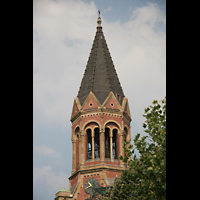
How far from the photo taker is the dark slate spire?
63500 mm

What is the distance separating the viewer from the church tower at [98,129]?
5912 centimetres

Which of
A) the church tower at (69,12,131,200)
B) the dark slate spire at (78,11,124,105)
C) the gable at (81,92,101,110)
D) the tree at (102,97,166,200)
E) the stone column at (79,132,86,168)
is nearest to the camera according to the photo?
the tree at (102,97,166,200)

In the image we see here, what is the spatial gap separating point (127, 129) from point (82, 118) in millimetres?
6557

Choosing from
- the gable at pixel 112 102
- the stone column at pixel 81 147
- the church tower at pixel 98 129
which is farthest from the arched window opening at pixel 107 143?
the gable at pixel 112 102

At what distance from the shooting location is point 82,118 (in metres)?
61.8

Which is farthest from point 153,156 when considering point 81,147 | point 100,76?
point 100,76

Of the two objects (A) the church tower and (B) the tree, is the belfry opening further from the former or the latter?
(B) the tree

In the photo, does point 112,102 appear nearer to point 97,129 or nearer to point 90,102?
point 90,102

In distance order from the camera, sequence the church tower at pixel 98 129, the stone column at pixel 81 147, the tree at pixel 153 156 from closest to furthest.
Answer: the tree at pixel 153 156 < the church tower at pixel 98 129 < the stone column at pixel 81 147

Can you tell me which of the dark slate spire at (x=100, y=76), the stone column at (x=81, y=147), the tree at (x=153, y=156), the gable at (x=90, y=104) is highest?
the dark slate spire at (x=100, y=76)

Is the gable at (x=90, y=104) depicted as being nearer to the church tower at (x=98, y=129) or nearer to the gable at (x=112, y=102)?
the church tower at (x=98, y=129)

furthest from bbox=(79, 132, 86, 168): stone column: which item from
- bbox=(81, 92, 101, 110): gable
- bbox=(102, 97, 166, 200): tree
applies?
bbox=(102, 97, 166, 200): tree

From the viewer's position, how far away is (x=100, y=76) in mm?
65125
